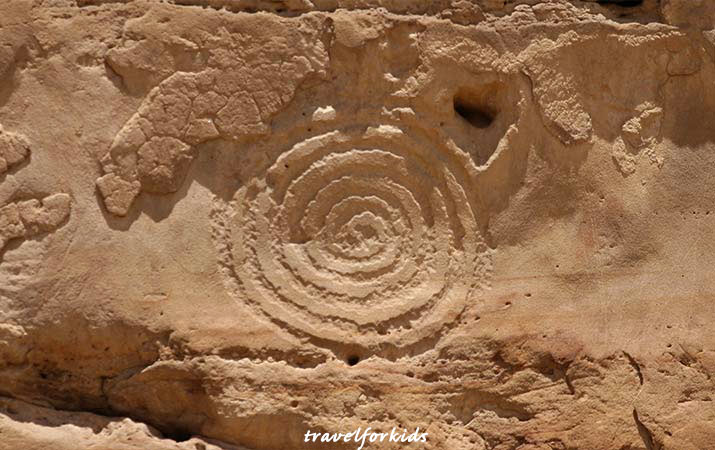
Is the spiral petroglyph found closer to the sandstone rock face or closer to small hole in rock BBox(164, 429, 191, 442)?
→ the sandstone rock face

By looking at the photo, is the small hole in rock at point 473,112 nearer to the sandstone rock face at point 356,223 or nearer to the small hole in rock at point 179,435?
the sandstone rock face at point 356,223

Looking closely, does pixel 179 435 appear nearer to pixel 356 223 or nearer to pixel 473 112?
pixel 356 223

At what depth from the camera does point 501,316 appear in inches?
147

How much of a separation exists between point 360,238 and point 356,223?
52mm

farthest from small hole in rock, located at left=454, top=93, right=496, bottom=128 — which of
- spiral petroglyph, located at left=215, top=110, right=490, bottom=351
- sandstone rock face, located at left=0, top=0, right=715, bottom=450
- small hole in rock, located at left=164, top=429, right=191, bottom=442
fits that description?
small hole in rock, located at left=164, top=429, right=191, bottom=442

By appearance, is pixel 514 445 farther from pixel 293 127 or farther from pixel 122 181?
pixel 122 181

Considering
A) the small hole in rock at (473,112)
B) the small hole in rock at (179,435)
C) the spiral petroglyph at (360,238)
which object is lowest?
the small hole in rock at (179,435)

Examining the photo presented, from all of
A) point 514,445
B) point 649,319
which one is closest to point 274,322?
point 514,445

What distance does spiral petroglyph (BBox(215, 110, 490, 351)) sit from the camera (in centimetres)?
362

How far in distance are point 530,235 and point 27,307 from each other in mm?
1654

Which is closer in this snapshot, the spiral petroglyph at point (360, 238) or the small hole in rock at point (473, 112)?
the spiral petroglyph at point (360, 238)

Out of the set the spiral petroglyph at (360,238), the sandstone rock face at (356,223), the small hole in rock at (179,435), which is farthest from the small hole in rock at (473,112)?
the small hole in rock at (179,435)

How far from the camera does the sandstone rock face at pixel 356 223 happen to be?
3.52m

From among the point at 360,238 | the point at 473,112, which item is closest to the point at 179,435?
the point at 360,238
